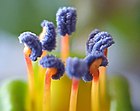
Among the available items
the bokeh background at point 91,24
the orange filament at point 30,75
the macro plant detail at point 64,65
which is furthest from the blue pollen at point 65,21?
the bokeh background at point 91,24

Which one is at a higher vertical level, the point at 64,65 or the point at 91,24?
the point at 91,24

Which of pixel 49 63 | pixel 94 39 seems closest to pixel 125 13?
pixel 94 39

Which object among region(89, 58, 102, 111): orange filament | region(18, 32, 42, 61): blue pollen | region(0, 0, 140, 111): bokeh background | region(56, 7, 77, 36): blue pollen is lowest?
region(89, 58, 102, 111): orange filament

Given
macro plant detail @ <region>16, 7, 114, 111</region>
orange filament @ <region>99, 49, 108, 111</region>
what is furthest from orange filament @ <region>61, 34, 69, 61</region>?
orange filament @ <region>99, 49, 108, 111</region>

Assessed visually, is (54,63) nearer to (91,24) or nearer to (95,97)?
(95,97)

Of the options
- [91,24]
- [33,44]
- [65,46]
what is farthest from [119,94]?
[91,24]

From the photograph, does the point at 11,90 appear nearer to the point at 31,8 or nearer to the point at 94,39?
the point at 94,39

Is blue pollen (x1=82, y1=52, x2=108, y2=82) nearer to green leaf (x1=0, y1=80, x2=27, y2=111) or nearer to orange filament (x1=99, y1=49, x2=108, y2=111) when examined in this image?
orange filament (x1=99, y1=49, x2=108, y2=111)
